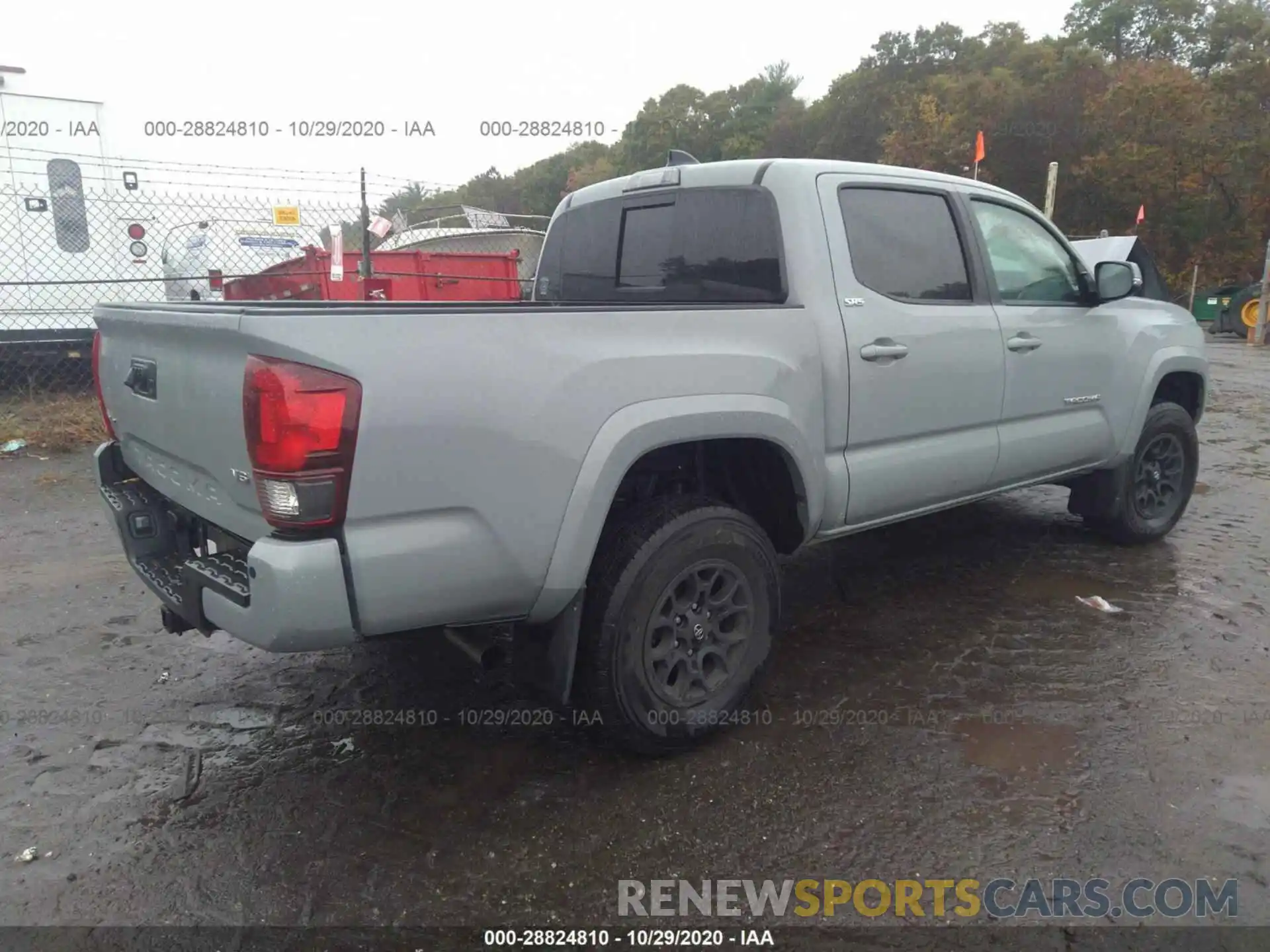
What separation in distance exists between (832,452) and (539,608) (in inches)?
49.3

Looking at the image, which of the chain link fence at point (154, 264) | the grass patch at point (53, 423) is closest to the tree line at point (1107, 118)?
the chain link fence at point (154, 264)

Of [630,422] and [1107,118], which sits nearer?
[630,422]

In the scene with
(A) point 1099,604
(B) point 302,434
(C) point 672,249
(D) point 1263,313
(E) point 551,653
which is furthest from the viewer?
(D) point 1263,313

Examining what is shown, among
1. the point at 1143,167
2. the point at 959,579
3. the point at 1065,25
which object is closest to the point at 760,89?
the point at 1065,25

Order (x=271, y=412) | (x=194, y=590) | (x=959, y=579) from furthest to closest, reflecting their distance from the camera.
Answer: (x=959, y=579) → (x=194, y=590) → (x=271, y=412)

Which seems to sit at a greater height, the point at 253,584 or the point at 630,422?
the point at 630,422

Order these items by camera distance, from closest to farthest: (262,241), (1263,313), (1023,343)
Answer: (1023,343)
(262,241)
(1263,313)

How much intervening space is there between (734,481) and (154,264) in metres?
8.65

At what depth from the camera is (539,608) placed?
2.50 metres

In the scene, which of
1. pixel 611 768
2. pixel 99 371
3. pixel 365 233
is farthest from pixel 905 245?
pixel 365 233

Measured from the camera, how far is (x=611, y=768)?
2.83 meters

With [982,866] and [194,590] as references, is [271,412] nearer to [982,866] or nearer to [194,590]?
[194,590]

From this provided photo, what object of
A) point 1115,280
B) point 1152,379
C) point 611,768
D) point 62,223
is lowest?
point 611,768

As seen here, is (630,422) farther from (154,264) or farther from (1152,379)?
(154,264)
